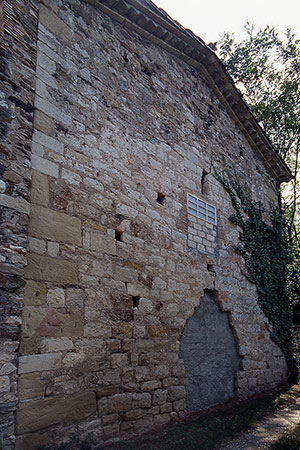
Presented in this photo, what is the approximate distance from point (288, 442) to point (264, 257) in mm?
4770

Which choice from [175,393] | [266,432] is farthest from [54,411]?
[266,432]

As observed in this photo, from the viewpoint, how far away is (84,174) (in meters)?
4.68

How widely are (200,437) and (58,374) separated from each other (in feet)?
6.96

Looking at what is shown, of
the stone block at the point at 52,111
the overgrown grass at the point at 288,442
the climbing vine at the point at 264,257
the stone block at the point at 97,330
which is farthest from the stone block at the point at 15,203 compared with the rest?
the climbing vine at the point at 264,257

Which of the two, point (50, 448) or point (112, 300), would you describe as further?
point (112, 300)

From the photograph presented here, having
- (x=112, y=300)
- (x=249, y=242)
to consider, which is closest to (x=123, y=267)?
(x=112, y=300)

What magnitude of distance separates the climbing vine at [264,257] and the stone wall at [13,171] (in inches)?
184

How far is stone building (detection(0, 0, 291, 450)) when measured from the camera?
3.76 metres

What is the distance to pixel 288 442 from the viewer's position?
4.49 m

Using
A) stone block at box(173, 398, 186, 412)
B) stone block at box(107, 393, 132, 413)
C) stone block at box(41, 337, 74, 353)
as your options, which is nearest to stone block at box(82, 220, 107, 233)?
stone block at box(41, 337, 74, 353)

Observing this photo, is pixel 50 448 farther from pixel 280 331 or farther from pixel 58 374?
pixel 280 331

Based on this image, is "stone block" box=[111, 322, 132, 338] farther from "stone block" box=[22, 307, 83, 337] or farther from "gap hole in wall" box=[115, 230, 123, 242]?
"gap hole in wall" box=[115, 230, 123, 242]

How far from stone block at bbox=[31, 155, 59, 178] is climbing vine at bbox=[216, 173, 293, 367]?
433 centimetres

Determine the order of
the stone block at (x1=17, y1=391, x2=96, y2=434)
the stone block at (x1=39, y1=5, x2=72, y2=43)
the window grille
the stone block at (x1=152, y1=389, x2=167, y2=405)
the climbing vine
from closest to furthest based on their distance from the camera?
the stone block at (x1=17, y1=391, x2=96, y2=434) → the stone block at (x1=39, y1=5, x2=72, y2=43) → the stone block at (x1=152, y1=389, x2=167, y2=405) → the window grille → the climbing vine
